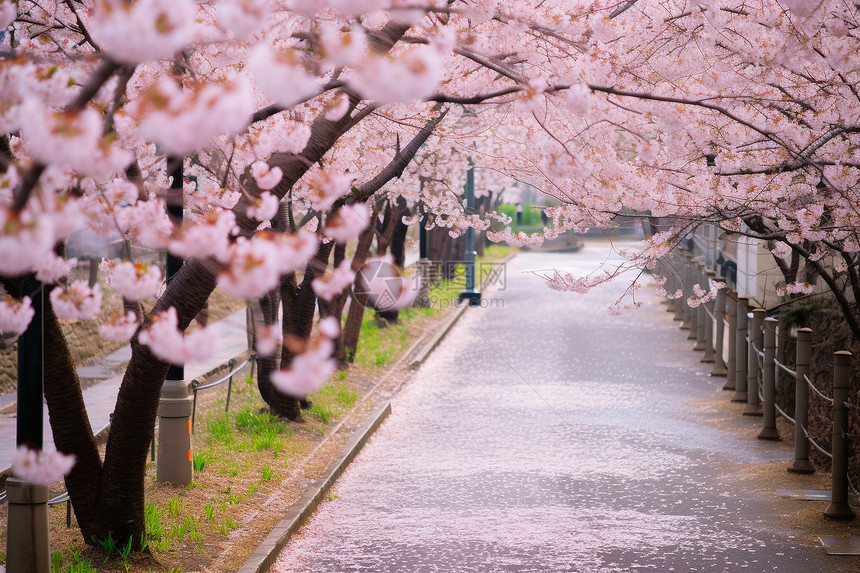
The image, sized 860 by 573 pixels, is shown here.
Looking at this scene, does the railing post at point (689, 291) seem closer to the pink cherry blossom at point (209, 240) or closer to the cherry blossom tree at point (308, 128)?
the cherry blossom tree at point (308, 128)

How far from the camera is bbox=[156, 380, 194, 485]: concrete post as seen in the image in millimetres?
8758

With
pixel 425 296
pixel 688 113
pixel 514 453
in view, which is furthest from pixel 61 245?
pixel 425 296

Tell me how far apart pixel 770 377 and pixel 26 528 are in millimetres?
9033

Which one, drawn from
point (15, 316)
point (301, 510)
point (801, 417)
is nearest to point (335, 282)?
point (15, 316)

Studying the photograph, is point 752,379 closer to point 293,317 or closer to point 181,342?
point 293,317

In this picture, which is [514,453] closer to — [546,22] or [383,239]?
[546,22]

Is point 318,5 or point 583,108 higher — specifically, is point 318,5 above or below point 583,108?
above

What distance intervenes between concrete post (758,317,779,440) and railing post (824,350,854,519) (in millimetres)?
2993

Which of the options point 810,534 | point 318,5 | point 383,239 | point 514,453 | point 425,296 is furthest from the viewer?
point 425,296

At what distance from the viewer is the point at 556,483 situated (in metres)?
9.91

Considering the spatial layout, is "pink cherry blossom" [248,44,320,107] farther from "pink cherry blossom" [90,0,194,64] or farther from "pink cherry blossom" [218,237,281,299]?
"pink cherry blossom" [218,237,281,299]

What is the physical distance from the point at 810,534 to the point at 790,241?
2.86 meters

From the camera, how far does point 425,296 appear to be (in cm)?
2567

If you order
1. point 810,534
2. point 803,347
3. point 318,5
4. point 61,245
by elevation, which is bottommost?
point 810,534
